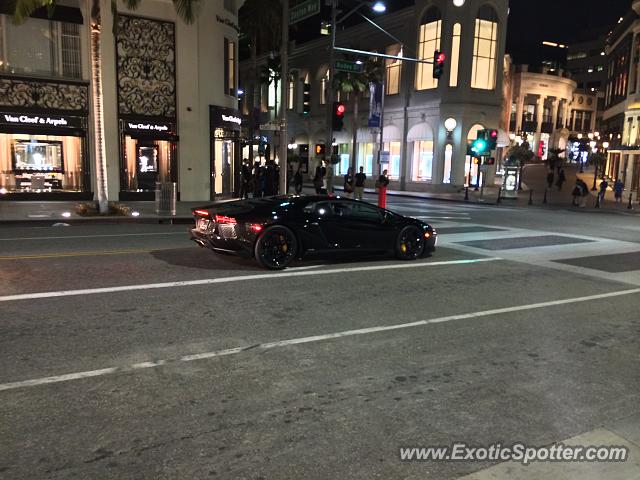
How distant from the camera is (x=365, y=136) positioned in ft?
173

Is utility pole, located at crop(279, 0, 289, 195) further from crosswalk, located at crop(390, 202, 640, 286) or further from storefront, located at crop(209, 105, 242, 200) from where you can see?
crosswalk, located at crop(390, 202, 640, 286)

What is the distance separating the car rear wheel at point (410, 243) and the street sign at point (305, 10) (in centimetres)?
1045

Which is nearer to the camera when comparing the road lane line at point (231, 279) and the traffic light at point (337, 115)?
the road lane line at point (231, 279)

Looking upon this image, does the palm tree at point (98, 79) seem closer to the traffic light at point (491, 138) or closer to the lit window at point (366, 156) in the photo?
the traffic light at point (491, 138)

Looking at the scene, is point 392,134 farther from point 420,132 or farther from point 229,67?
point 229,67

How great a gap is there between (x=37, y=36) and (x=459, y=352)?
2336 centimetres

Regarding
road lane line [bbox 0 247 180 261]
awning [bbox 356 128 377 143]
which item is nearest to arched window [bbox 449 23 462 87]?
awning [bbox 356 128 377 143]

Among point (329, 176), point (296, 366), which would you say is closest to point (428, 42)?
point (329, 176)

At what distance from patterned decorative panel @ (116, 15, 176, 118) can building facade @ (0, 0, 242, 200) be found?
0.04m

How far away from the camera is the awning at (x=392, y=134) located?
158 feet

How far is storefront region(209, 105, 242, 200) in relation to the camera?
25859mm

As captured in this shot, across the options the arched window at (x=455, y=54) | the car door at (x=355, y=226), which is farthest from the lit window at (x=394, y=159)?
the car door at (x=355, y=226)

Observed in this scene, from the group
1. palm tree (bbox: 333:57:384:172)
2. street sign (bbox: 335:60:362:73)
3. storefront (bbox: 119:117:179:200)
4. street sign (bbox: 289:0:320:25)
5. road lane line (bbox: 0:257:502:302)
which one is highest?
palm tree (bbox: 333:57:384:172)

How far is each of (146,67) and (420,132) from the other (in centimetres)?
2654
